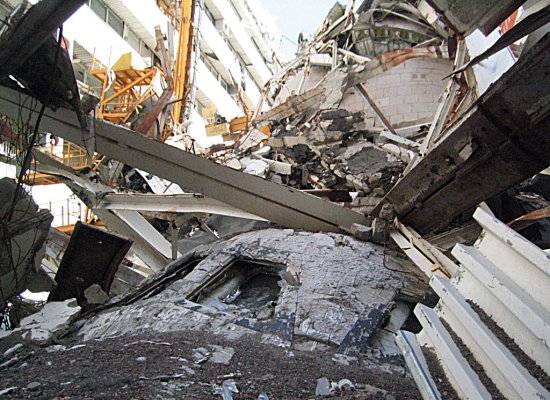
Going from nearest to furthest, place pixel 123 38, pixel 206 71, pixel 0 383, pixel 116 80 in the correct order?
pixel 0 383
pixel 116 80
pixel 123 38
pixel 206 71

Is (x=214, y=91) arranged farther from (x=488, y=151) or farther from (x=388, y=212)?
(x=488, y=151)

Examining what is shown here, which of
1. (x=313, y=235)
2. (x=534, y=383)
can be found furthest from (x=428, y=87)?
(x=534, y=383)

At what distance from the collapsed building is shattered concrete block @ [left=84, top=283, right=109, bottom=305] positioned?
0.02 metres

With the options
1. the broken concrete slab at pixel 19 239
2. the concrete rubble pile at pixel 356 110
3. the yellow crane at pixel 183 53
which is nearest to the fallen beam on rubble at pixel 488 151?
the concrete rubble pile at pixel 356 110

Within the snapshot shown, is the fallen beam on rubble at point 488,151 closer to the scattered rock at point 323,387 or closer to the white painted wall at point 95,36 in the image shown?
the scattered rock at point 323,387

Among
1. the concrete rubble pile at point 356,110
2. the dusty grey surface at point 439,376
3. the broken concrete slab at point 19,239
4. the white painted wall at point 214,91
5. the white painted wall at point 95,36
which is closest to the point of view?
the dusty grey surface at point 439,376

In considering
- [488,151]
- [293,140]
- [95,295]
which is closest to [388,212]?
[488,151]

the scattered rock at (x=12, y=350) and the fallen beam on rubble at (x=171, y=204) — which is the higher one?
the fallen beam on rubble at (x=171, y=204)

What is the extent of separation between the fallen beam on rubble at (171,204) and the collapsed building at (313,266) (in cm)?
2

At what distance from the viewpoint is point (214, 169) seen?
179 inches

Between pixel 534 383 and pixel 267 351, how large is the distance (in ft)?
5.54

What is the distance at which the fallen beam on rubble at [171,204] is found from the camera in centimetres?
521

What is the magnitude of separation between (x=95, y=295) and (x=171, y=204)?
142 cm

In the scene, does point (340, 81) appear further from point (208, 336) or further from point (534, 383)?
point (534, 383)
